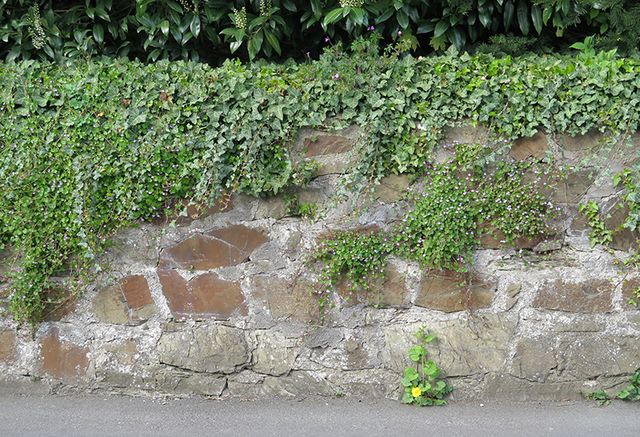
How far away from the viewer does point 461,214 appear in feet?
12.2

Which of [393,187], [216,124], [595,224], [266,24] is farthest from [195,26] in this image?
[595,224]

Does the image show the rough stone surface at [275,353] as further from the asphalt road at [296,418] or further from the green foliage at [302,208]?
the green foliage at [302,208]

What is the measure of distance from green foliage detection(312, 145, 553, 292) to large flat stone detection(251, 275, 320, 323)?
204 mm

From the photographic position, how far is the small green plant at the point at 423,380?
385 centimetres

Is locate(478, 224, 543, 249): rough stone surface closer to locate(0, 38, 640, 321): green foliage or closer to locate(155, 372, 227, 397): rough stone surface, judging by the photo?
locate(0, 38, 640, 321): green foliage

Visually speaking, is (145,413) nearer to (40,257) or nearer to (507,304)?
(40,257)

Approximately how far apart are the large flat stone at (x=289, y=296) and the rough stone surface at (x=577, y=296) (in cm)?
114

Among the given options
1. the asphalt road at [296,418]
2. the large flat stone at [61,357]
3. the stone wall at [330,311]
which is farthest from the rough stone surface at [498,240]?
the large flat stone at [61,357]

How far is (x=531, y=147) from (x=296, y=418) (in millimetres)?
1806

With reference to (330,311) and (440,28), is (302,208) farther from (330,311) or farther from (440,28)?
(440,28)

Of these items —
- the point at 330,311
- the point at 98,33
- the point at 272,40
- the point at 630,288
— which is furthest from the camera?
the point at 98,33

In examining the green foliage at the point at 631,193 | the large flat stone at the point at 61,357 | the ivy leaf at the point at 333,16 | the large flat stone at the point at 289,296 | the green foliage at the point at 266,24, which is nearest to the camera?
the green foliage at the point at 631,193

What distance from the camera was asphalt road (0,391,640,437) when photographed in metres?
3.67

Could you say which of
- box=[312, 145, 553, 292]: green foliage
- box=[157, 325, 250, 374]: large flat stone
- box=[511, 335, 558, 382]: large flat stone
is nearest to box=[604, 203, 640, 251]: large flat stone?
box=[312, 145, 553, 292]: green foliage
